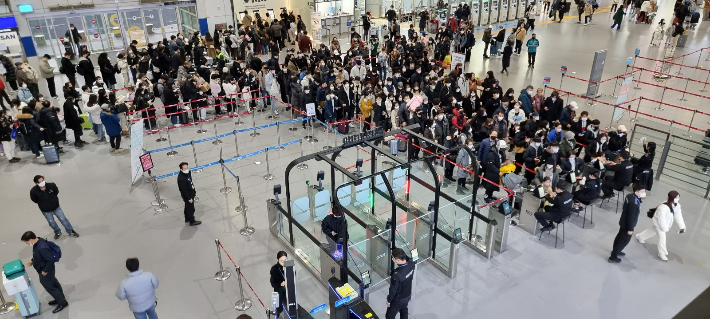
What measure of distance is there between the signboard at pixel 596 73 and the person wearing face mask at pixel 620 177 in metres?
7.35

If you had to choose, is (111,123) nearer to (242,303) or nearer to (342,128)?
(342,128)

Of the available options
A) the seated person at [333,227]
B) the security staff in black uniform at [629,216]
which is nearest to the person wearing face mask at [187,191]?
the seated person at [333,227]

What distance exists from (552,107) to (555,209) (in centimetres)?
488

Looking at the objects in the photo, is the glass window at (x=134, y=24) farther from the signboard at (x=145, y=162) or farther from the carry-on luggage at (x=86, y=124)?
the signboard at (x=145, y=162)

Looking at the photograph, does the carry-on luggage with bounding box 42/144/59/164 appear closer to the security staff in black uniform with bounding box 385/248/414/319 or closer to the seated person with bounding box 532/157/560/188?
the security staff in black uniform with bounding box 385/248/414/319

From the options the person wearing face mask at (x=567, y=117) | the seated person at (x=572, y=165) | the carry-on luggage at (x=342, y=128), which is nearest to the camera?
the seated person at (x=572, y=165)

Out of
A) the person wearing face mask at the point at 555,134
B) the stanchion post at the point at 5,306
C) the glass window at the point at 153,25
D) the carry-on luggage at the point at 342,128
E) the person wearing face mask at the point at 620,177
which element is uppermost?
the glass window at the point at 153,25

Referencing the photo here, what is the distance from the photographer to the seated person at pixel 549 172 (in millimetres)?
10359

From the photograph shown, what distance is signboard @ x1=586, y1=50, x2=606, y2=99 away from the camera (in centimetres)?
1677

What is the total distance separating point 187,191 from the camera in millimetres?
9586

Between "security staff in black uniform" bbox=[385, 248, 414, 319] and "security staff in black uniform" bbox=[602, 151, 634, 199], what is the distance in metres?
5.78

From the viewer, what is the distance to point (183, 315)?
26.1 ft

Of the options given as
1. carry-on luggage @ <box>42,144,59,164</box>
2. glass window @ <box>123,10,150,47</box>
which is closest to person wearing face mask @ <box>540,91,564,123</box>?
carry-on luggage @ <box>42,144,59,164</box>

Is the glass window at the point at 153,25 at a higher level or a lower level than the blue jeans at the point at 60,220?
higher
